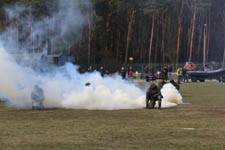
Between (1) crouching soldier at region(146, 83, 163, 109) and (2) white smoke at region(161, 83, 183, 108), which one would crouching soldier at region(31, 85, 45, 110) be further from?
(2) white smoke at region(161, 83, 183, 108)

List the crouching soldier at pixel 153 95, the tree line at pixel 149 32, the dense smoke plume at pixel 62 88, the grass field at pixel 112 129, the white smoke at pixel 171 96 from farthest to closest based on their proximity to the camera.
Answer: the tree line at pixel 149 32 < the white smoke at pixel 171 96 < the dense smoke plume at pixel 62 88 < the crouching soldier at pixel 153 95 < the grass field at pixel 112 129

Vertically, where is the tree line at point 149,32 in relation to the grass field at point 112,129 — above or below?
above

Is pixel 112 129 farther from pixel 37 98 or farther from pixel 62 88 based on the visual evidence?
pixel 62 88

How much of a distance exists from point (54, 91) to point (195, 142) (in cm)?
1442

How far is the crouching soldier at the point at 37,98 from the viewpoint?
83.5 feet

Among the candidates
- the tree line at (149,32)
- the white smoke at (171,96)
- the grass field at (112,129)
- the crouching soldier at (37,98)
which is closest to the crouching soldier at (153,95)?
the grass field at (112,129)

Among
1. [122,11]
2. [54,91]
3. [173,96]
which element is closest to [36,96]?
[54,91]

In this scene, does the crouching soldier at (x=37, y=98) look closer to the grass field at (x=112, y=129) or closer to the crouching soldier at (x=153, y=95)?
the grass field at (x=112, y=129)

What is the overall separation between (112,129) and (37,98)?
921 cm

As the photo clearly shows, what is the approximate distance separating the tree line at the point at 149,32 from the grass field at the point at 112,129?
44757 mm

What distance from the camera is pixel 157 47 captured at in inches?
4358

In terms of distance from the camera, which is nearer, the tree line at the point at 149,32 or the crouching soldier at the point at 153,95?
the crouching soldier at the point at 153,95

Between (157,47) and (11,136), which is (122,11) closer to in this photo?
(157,47)

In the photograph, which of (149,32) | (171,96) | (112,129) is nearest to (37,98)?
(171,96)
